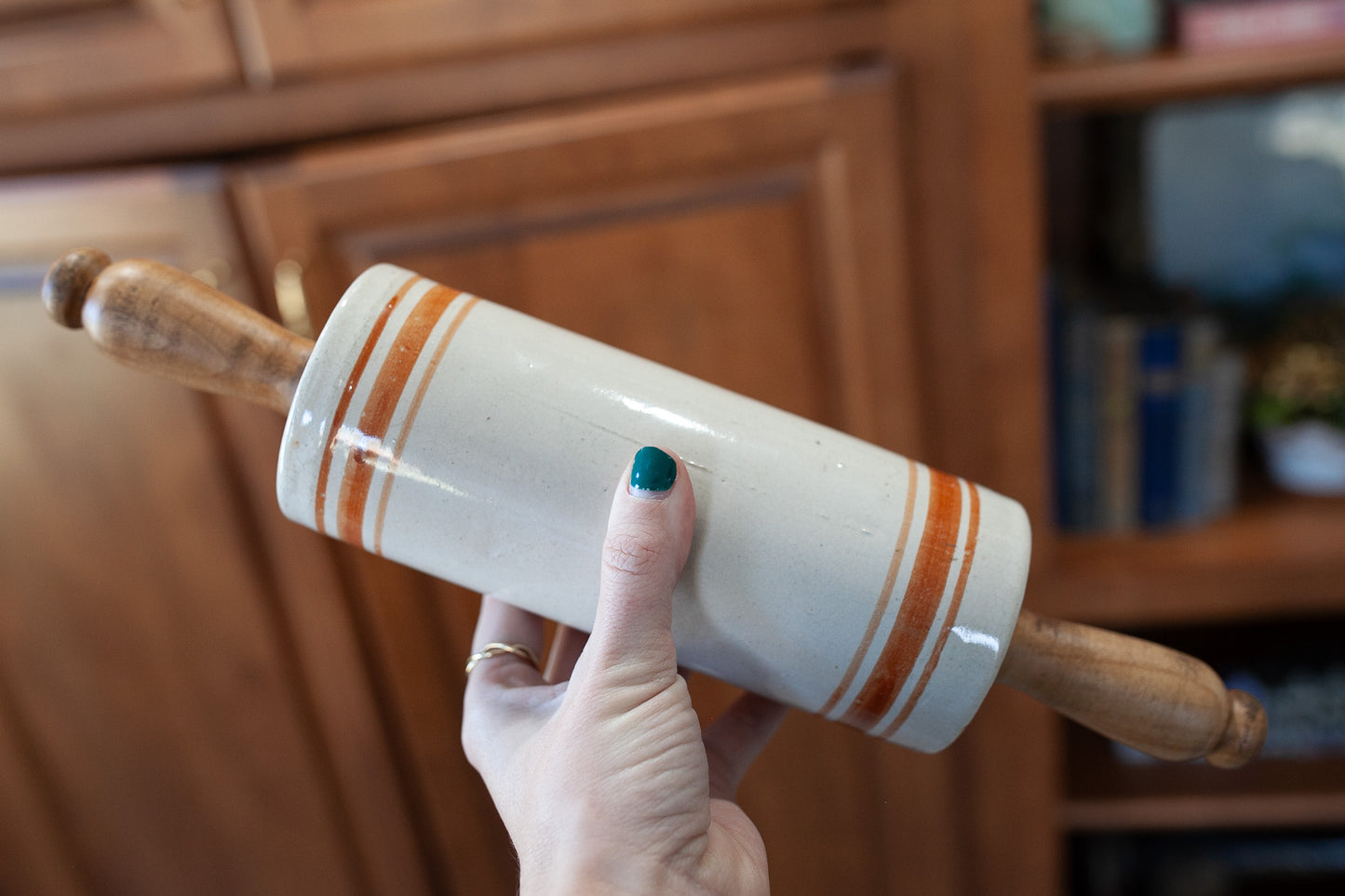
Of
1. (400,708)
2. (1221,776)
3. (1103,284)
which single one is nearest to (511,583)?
(400,708)

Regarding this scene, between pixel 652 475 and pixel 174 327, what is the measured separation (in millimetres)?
249

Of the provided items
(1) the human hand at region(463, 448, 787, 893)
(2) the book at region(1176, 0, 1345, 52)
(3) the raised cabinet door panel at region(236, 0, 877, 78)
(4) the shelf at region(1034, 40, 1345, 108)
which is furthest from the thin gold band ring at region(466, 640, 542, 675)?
(2) the book at region(1176, 0, 1345, 52)

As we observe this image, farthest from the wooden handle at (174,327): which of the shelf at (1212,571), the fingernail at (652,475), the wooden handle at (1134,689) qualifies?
the shelf at (1212,571)

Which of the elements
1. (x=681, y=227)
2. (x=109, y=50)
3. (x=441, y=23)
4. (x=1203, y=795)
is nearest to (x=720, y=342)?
(x=681, y=227)

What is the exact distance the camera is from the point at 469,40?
2.66 feet

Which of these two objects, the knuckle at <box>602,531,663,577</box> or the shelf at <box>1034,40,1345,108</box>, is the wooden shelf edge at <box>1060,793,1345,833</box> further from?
the knuckle at <box>602,531,663,577</box>

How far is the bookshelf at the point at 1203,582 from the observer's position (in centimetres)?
81

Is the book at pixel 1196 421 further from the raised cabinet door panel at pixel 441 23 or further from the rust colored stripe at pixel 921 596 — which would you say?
the rust colored stripe at pixel 921 596

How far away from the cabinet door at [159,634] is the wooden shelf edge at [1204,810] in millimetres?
763

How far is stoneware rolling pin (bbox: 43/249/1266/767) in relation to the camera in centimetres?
49

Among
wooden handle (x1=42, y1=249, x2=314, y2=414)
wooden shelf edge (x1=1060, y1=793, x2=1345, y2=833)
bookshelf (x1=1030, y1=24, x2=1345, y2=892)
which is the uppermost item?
wooden handle (x1=42, y1=249, x2=314, y2=414)

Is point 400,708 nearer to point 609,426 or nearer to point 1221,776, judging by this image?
point 609,426

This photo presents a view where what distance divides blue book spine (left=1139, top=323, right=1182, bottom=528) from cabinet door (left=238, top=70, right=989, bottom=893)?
0.80 feet

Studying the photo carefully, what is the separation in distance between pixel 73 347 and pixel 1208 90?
102 centimetres
